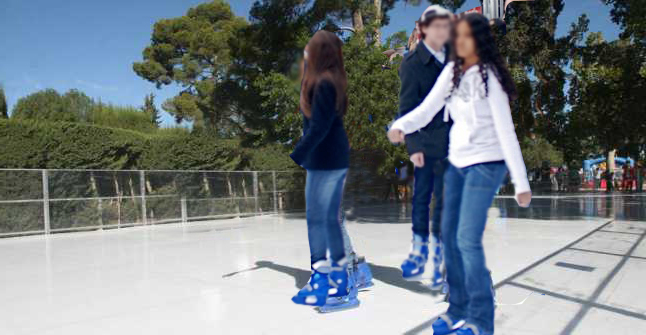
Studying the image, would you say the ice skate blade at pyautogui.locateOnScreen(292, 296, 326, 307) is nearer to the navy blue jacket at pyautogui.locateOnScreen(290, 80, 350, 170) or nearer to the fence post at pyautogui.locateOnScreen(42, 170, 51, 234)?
the navy blue jacket at pyautogui.locateOnScreen(290, 80, 350, 170)

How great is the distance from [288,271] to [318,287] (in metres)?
4.43

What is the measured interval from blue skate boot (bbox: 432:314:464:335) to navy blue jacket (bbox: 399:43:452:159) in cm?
65

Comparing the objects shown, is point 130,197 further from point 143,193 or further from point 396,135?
point 396,135

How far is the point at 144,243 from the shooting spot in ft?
38.4

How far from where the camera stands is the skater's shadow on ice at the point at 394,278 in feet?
17.0

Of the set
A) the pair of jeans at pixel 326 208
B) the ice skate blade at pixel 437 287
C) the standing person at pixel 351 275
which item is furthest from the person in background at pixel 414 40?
the ice skate blade at pixel 437 287

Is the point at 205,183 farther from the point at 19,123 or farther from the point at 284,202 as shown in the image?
the point at 19,123

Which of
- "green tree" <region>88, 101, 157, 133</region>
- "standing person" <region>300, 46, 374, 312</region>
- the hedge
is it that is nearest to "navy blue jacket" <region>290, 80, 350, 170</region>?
"standing person" <region>300, 46, 374, 312</region>

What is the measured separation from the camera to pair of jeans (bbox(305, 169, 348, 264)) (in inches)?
94.7

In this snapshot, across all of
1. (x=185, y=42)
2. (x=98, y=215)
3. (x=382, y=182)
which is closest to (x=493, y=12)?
(x=382, y=182)

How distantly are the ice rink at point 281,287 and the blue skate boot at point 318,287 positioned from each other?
548 millimetres

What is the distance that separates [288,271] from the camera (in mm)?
6898

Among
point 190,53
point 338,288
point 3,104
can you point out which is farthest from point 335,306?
point 190,53

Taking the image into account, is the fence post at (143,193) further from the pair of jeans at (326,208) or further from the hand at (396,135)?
the hand at (396,135)
